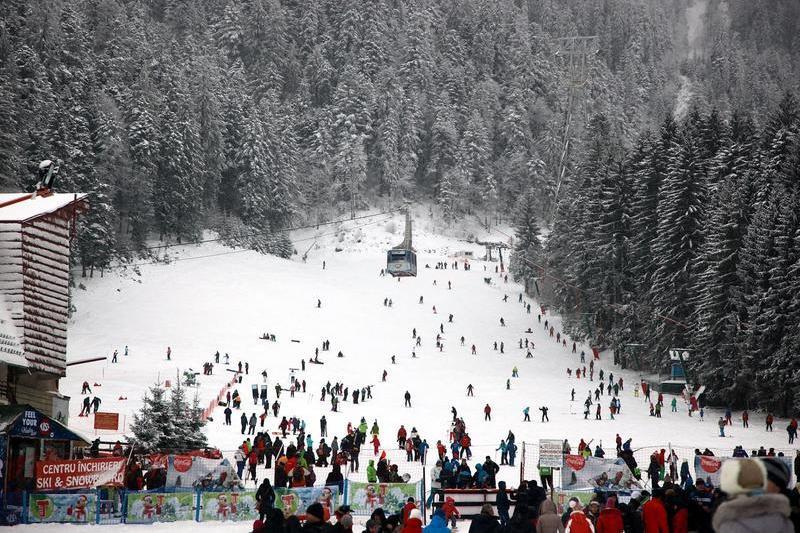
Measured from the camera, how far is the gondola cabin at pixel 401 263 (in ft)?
248

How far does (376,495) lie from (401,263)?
5910cm

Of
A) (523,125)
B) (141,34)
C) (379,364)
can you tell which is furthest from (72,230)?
(523,125)

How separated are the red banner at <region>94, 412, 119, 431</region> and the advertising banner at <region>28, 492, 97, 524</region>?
14062 millimetres

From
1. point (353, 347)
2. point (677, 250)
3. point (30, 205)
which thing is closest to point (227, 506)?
point (30, 205)

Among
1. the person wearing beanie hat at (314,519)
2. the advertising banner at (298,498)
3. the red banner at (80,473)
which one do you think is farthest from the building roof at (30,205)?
the person wearing beanie hat at (314,519)

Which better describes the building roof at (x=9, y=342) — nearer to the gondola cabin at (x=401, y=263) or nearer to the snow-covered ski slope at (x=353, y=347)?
the snow-covered ski slope at (x=353, y=347)

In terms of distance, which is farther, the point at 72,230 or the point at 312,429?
the point at 312,429

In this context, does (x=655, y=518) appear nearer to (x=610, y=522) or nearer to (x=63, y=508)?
(x=610, y=522)

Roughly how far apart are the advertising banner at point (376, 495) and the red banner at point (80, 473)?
4.56m

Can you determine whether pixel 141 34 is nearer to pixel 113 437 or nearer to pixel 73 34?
pixel 73 34

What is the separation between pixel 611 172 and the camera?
61062 mm

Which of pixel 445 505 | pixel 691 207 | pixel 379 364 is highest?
pixel 691 207

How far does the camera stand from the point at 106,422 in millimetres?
30281

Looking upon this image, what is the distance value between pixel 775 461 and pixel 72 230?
2195 centimetres
